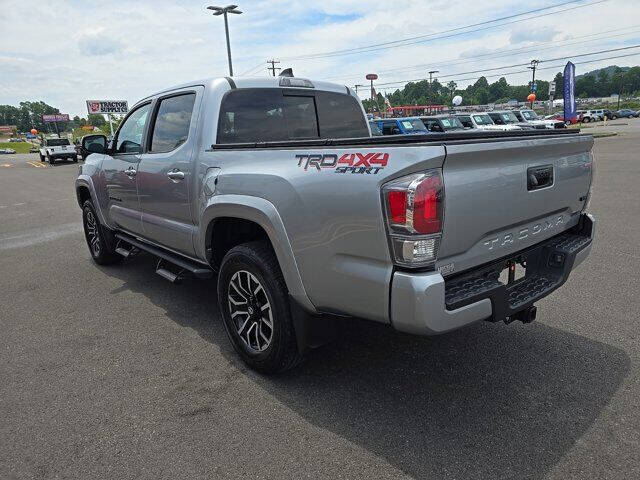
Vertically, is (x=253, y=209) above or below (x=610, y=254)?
above

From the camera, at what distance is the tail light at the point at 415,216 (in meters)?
2.19

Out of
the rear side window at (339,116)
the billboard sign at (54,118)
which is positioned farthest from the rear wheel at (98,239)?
the billboard sign at (54,118)

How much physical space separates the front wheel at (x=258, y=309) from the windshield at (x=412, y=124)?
1786cm

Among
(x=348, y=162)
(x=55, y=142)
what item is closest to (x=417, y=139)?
(x=348, y=162)

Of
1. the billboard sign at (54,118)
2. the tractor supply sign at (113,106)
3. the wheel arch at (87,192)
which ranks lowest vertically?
the wheel arch at (87,192)

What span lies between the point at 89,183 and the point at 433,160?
4.86 meters

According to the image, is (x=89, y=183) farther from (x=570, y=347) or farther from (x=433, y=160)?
(x=570, y=347)

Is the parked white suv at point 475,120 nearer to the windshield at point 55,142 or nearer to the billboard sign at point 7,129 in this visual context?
the windshield at point 55,142

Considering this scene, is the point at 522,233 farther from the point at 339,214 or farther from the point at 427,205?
the point at 339,214

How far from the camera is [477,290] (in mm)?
2449

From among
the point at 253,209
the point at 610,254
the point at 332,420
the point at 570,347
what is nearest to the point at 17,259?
the point at 253,209

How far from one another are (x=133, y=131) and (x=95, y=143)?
2.50ft

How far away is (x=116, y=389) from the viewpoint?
320 cm

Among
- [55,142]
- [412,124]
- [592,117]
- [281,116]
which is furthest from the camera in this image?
[592,117]
